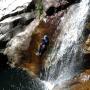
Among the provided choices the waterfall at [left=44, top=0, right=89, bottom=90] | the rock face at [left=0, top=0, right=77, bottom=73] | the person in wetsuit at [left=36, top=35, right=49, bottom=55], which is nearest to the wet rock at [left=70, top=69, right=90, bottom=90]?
the waterfall at [left=44, top=0, right=89, bottom=90]

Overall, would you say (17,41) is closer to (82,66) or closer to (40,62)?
(40,62)

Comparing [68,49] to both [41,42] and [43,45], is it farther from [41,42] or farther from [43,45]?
[41,42]

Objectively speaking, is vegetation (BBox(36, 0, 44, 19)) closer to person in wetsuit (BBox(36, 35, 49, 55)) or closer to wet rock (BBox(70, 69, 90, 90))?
person in wetsuit (BBox(36, 35, 49, 55))

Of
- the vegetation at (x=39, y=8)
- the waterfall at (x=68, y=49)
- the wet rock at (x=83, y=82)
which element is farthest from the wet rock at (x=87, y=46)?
the vegetation at (x=39, y=8)

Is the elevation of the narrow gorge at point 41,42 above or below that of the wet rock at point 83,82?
below

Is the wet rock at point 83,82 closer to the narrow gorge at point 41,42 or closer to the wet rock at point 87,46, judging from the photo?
the narrow gorge at point 41,42

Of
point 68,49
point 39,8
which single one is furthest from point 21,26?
point 68,49

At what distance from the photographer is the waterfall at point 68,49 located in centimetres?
1942

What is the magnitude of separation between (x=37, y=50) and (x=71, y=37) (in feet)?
8.53

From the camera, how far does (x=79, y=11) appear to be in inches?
880

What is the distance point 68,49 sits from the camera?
67.6 ft

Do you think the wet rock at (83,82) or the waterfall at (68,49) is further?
the waterfall at (68,49)

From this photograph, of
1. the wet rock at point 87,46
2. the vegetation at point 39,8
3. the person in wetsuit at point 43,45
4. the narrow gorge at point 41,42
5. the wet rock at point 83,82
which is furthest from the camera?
the vegetation at point 39,8

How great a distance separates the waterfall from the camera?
19422mm
